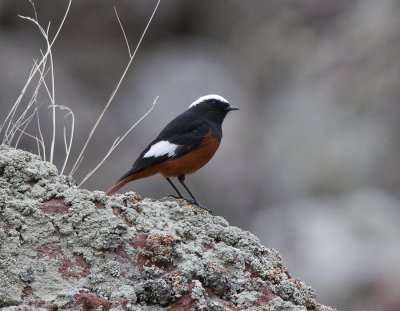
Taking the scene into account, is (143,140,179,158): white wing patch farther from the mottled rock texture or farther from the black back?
the mottled rock texture

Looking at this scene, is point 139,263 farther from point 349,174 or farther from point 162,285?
point 349,174

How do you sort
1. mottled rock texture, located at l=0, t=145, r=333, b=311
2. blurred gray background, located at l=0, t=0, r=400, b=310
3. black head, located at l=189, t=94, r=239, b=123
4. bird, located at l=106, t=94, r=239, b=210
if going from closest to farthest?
mottled rock texture, located at l=0, t=145, r=333, b=311 < bird, located at l=106, t=94, r=239, b=210 < black head, located at l=189, t=94, r=239, b=123 < blurred gray background, located at l=0, t=0, r=400, b=310

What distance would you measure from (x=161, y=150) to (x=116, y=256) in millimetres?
3046

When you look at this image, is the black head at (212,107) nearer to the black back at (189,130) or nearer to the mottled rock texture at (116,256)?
the black back at (189,130)

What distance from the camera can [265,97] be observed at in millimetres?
17625

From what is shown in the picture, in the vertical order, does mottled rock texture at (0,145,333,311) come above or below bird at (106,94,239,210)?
below

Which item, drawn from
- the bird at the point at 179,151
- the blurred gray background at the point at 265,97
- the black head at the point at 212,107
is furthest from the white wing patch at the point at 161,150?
the blurred gray background at the point at 265,97

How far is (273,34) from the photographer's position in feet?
61.4

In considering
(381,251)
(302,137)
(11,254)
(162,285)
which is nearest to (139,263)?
(162,285)

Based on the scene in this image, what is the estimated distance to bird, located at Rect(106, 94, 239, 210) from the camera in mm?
7094

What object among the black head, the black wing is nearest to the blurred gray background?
the black head

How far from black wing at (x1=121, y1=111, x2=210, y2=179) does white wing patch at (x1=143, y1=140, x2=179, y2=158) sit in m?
0.02

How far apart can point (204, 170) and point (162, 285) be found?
11.0 m

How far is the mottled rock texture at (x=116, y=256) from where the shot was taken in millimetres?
3883
